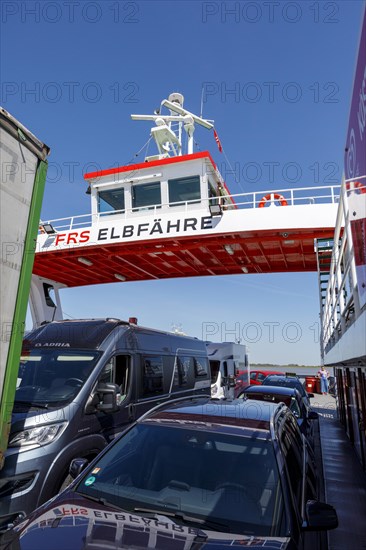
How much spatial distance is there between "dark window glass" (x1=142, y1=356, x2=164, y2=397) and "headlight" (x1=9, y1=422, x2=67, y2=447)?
2.35 meters

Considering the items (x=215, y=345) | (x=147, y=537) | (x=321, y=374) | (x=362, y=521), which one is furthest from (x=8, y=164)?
(x=321, y=374)

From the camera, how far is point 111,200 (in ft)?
54.8

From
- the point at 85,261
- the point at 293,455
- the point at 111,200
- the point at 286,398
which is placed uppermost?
the point at 111,200

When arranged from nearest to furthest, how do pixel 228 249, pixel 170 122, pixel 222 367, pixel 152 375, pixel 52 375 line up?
pixel 52 375, pixel 152 375, pixel 228 249, pixel 222 367, pixel 170 122

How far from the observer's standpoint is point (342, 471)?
7344mm

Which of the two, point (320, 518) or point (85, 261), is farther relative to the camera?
point (85, 261)

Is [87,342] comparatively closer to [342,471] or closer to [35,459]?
[35,459]

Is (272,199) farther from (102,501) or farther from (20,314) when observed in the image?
(102,501)

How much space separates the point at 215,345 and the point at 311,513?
50.0ft

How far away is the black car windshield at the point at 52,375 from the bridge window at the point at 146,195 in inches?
436

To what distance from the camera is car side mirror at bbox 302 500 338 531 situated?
253cm

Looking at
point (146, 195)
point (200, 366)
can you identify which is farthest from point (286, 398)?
point (146, 195)

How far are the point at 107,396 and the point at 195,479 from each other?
8.16 feet

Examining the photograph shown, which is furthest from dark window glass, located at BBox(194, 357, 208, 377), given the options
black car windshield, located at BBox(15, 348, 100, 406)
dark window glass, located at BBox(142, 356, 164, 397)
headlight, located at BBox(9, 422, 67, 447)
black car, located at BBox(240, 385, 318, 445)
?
headlight, located at BBox(9, 422, 67, 447)
